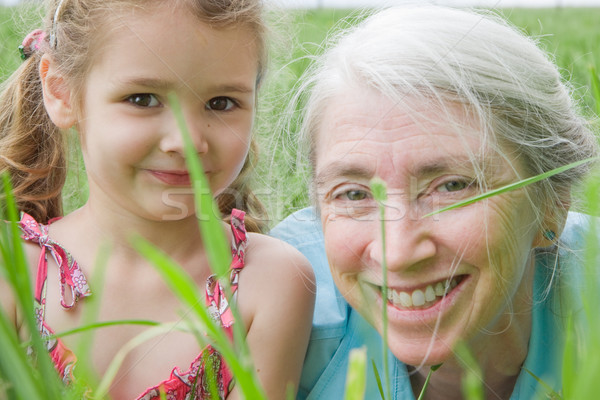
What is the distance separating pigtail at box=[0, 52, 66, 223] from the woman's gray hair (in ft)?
3.30

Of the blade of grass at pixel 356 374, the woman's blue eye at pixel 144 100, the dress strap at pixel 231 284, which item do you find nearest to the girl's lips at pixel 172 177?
the woman's blue eye at pixel 144 100

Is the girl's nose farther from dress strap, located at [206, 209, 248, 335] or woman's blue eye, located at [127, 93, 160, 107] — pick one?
dress strap, located at [206, 209, 248, 335]

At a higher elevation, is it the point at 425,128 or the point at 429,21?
the point at 429,21

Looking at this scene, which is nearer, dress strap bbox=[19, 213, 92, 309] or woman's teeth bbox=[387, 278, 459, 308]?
woman's teeth bbox=[387, 278, 459, 308]

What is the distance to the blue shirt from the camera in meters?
1.89

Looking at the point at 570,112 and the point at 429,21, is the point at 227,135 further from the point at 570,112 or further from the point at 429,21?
the point at 570,112

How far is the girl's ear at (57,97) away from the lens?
212 centimetres

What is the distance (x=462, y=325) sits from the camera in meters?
1.68

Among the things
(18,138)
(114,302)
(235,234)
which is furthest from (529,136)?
(18,138)

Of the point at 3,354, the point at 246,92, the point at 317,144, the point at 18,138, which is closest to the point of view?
the point at 3,354

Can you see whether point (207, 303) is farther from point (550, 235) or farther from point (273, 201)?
point (550, 235)

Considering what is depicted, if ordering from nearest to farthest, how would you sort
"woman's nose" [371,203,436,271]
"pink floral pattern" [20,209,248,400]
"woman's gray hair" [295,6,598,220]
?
1. "woman's nose" [371,203,436,271]
2. "woman's gray hair" [295,6,598,220]
3. "pink floral pattern" [20,209,248,400]

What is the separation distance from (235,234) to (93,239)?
16.4 inches

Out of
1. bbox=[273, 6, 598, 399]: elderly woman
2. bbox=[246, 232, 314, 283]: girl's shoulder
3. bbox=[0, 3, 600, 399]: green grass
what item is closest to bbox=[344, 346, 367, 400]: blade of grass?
bbox=[0, 3, 600, 399]: green grass
